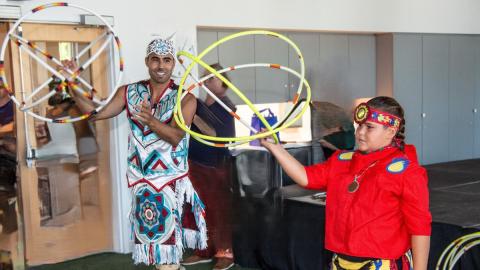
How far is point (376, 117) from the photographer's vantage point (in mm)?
2059

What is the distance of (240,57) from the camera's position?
20.2ft

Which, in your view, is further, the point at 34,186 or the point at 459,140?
the point at 459,140

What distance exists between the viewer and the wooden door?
4508 millimetres

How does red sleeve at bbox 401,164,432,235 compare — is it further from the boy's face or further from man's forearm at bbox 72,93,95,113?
man's forearm at bbox 72,93,95,113

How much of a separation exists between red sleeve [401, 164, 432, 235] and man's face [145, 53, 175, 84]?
4.47 ft

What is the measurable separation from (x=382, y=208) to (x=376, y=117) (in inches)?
12.5

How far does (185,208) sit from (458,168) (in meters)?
4.98

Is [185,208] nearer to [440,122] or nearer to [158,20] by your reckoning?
[158,20]

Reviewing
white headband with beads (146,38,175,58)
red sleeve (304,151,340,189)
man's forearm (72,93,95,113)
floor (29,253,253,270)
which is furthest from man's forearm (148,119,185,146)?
floor (29,253,253,270)

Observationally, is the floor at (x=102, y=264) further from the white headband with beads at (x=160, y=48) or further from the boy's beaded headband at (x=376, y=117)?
the boy's beaded headband at (x=376, y=117)

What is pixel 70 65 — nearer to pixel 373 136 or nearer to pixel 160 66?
pixel 160 66

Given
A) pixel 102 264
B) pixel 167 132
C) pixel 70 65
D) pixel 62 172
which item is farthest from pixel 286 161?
pixel 62 172

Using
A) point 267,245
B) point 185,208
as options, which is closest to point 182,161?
point 185,208

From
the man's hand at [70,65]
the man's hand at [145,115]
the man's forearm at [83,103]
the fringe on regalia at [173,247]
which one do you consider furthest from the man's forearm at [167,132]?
the man's hand at [70,65]
